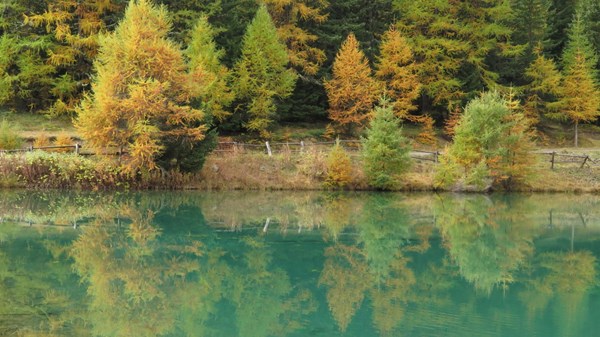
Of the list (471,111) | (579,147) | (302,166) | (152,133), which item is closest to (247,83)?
(302,166)

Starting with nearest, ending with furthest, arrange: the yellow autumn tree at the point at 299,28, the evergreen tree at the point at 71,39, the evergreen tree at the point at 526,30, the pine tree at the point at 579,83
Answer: the evergreen tree at the point at 71,39 < the yellow autumn tree at the point at 299,28 < the pine tree at the point at 579,83 < the evergreen tree at the point at 526,30

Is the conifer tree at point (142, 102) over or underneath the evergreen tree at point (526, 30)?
underneath

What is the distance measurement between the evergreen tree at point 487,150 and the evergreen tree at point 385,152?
243 cm

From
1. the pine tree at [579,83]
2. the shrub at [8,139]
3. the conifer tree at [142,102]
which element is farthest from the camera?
the pine tree at [579,83]

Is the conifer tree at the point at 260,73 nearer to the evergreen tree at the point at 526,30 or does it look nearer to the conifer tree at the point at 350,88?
the conifer tree at the point at 350,88

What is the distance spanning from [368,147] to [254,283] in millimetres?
19838

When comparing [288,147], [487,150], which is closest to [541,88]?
[487,150]

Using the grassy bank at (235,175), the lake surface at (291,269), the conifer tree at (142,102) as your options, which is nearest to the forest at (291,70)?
the conifer tree at (142,102)

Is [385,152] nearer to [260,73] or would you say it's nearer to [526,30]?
[260,73]

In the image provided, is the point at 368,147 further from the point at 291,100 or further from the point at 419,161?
the point at 291,100

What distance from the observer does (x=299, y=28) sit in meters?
44.8

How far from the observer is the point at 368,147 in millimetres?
Answer: 33125

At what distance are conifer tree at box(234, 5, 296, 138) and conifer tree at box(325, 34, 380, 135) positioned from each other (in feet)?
10.8

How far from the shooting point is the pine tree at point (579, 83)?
155 ft
